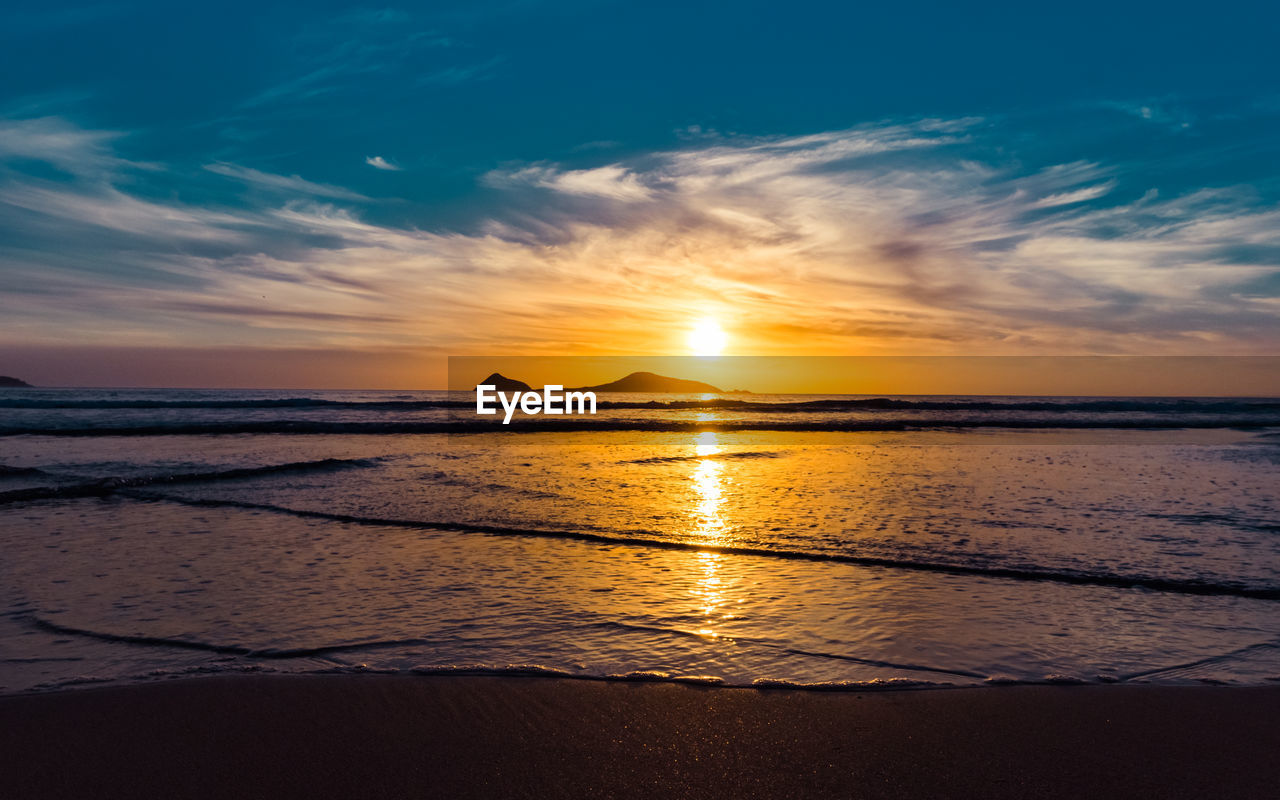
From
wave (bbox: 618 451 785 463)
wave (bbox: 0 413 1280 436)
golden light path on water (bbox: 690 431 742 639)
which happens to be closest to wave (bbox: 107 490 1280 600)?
golden light path on water (bbox: 690 431 742 639)

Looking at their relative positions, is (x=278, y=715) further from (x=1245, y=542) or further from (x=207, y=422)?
(x=207, y=422)

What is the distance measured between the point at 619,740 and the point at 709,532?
17.1ft

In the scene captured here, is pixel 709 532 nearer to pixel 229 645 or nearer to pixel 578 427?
pixel 229 645

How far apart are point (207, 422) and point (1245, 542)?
114 ft

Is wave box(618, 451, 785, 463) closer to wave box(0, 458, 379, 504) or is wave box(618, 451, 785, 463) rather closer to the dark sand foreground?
wave box(0, 458, 379, 504)

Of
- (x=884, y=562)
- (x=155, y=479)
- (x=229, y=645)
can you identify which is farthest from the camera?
(x=155, y=479)

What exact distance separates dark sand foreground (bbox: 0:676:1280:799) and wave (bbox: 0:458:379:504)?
29.7 ft

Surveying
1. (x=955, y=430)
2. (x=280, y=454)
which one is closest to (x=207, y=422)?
(x=280, y=454)

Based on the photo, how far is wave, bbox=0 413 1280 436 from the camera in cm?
2719

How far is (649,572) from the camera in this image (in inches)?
268

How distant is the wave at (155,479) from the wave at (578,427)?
12771 millimetres

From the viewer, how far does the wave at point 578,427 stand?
27.2 meters

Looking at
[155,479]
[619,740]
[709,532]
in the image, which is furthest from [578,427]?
[619,740]

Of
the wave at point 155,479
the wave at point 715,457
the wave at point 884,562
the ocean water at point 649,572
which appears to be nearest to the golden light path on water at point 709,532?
the ocean water at point 649,572
